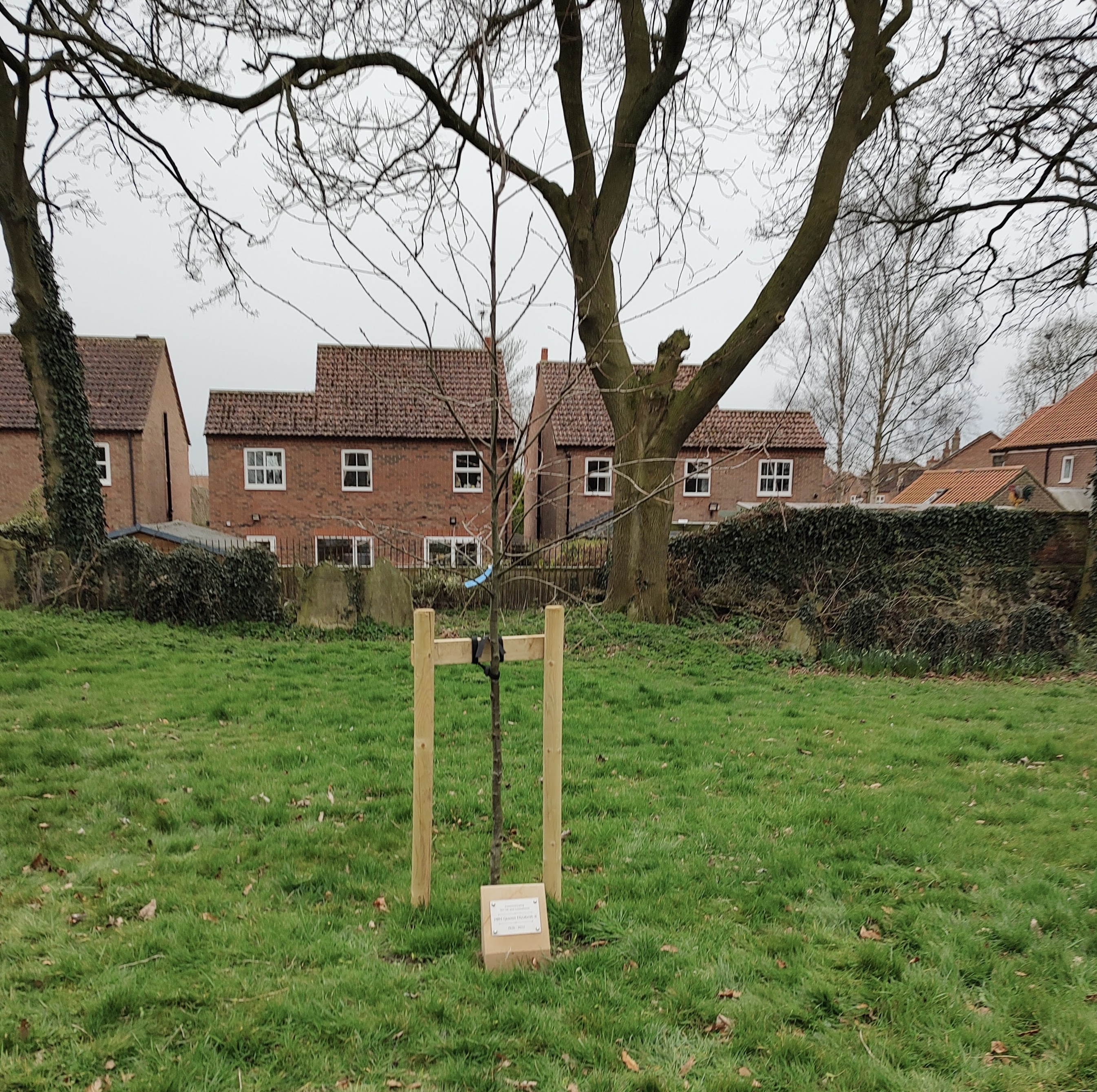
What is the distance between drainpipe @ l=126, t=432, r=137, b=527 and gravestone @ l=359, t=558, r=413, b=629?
15.6m

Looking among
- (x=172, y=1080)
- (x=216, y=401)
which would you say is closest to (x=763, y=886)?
(x=172, y=1080)

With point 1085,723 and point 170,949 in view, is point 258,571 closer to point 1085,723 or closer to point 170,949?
point 170,949

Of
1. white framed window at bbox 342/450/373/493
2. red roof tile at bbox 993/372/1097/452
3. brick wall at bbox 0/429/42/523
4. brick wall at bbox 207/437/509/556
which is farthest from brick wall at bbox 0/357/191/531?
red roof tile at bbox 993/372/1097/452

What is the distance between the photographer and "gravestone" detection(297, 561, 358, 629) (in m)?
11.1

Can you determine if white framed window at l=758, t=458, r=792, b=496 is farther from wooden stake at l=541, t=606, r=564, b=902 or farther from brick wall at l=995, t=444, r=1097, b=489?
wooden stake at l=541, t=606, r=564, b=902

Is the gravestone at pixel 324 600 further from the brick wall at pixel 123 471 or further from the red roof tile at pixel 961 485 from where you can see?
the red roof tile at pixel 961 485

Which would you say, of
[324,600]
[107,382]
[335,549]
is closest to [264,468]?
[335,549]

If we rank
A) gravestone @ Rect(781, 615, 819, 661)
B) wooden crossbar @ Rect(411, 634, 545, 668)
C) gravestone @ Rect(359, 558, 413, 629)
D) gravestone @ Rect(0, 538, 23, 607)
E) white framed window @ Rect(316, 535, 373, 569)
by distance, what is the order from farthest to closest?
white framed window @ Rect(316, 535, 373, 569) < gravestone @ Rect(359, 558, 413, 629) < gravestone @ Rect(0, 538, 23, 607) < gravestone @ Rect(781, 615, 819, 661) < wooden crossbar @ Rect(411, 634, 545, 668)

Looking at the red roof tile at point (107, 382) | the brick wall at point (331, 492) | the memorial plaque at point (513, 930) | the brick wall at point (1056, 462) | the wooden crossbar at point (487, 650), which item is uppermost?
the red roof tile at point (107, 382)

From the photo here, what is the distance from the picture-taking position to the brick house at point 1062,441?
31.9 meters

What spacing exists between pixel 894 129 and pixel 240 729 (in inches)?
527

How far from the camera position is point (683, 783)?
5.18 meters

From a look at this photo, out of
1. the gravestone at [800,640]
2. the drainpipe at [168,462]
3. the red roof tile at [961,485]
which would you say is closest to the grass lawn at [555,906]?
the gravestone at [800,640]

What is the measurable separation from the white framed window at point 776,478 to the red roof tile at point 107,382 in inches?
864
